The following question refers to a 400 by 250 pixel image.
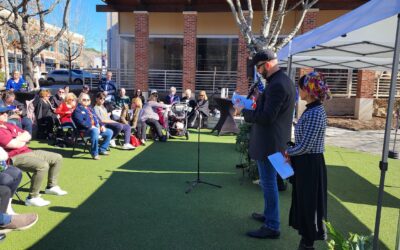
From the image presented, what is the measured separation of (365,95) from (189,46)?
7.93 meters

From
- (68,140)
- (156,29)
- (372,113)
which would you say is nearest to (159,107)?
(68,140)

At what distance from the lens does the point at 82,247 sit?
350cm

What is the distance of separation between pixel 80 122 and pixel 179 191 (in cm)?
297

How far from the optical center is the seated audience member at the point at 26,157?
4.09m

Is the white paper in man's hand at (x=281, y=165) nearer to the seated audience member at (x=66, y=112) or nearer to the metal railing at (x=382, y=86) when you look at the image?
the seated audience member at (x=66, y=112)

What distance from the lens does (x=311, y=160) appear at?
3.08 meters

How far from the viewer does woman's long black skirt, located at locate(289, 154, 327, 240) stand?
3.08 metres

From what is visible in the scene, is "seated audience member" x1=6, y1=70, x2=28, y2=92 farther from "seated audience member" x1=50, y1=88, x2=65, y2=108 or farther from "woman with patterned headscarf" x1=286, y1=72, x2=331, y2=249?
"woman with patterned headscarf" x1=286, y1=72, x2=331, y2=249

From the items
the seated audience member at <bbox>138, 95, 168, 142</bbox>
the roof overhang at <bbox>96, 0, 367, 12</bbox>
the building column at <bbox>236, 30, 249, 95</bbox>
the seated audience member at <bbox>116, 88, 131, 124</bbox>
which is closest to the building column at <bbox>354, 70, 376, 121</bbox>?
the roof overhang at <bbox>96, 0, 367, 12</bbox>

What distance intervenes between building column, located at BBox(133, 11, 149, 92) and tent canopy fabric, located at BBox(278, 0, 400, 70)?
29.0 feet

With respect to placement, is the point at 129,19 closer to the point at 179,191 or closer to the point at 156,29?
the point at 156,29

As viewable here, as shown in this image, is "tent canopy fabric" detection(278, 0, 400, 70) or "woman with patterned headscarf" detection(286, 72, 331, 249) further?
"tent canopy fabric" detection(278, 0, 400, 70)

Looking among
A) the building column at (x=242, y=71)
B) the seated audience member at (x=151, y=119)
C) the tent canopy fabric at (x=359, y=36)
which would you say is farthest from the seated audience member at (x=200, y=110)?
the building column at (x=242, y=71)

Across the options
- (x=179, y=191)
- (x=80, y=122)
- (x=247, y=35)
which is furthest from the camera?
(x=247, y=35)
